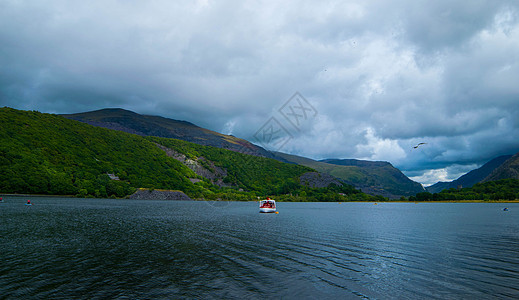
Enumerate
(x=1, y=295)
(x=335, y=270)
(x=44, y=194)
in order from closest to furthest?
1. (x=1, y=295)
2. (x=335, y=270)
3. (x=44, y=194)

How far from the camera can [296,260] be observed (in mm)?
31016

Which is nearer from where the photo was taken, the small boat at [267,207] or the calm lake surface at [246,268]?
the calm lake surface at [246,268]

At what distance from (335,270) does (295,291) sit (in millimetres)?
7699

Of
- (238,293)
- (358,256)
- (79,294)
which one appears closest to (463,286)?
(358,256)

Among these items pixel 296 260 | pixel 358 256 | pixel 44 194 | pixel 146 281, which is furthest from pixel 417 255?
pixel 44 194

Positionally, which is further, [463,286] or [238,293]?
[463,286]

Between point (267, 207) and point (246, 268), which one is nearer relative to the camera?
point (246, 268)

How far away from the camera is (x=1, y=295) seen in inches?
732

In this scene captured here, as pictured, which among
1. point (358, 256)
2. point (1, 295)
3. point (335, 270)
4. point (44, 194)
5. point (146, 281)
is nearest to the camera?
point (1, 295)

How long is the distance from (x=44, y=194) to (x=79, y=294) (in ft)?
699

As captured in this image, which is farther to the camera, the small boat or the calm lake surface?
the small boat

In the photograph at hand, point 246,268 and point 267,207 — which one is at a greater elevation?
point 267,207

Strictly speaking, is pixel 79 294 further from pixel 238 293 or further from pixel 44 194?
pixel 44 194

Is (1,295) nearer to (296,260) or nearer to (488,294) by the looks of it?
(296,260)
